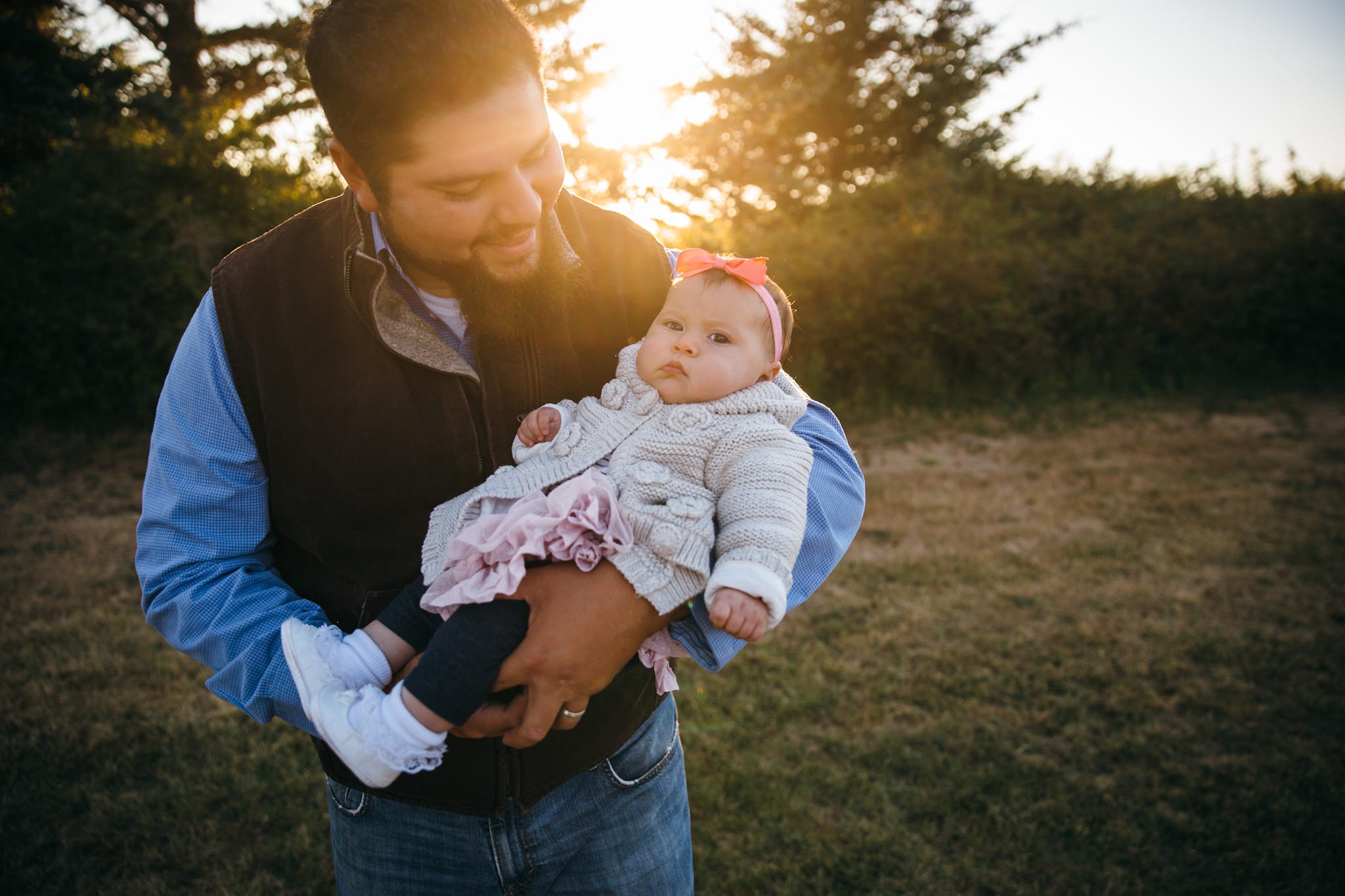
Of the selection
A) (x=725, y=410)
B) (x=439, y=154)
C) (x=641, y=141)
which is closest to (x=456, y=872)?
(x=725, y=410)

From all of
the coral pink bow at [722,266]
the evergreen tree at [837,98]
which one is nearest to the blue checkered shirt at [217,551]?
the coral pink bow at [722,266]

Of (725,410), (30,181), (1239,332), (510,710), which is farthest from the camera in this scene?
(1239,332)

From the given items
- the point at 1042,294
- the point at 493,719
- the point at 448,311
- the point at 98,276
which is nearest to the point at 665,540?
the point at 493,719

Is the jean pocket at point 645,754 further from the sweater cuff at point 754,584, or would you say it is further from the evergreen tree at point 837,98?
the evergreen tree at point 837,98

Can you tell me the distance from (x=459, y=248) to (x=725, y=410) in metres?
0.65

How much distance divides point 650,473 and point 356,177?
89cm

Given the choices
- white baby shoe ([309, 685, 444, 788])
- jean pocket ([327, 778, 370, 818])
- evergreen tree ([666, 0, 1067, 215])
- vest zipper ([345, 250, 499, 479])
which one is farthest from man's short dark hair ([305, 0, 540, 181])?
evergreen tree ([666, 0, 1067, 215])

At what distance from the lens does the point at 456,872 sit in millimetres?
1577

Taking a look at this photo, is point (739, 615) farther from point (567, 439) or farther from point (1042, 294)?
point (1042, 294)

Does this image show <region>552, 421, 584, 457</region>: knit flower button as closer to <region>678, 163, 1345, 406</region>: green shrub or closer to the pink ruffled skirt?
the pink ruffled skirt

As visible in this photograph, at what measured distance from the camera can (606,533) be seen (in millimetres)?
1424

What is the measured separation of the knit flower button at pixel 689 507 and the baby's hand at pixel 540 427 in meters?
0.32

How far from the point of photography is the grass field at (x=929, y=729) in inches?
117

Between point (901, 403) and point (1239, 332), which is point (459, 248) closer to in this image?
point (901, 403)
